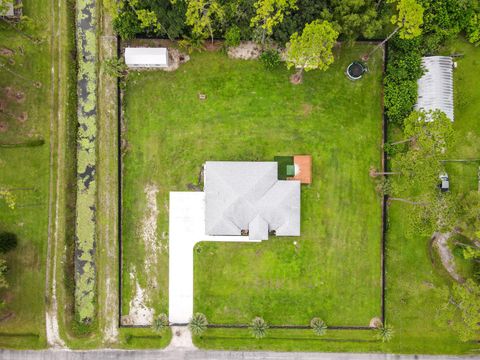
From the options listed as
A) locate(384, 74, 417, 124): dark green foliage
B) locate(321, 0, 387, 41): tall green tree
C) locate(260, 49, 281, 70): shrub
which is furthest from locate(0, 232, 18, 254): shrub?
locate(384, 74, 417, 124): dark green foliage

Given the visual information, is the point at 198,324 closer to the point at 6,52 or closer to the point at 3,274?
the point at 3,274

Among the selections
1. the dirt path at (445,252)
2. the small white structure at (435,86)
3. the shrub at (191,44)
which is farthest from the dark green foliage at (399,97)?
the shrub at (191,44)

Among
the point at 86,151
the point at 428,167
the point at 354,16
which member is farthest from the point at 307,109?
the point at 86,151

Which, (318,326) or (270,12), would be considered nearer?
(270,12)

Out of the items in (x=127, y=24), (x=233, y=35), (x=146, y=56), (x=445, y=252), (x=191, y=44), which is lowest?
(x=445, y=252)

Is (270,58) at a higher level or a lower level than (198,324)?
higher

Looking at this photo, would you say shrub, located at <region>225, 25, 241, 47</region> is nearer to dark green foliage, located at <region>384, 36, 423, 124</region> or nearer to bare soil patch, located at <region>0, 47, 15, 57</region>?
dark green foliage, located at <region>384, 36, 423, 124</region>
